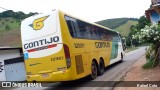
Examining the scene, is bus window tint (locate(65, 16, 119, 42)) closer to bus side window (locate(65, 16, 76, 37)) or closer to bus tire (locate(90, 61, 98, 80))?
bus side window (locate(65, 16, 76, 37))

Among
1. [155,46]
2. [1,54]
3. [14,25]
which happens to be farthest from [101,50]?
[14,25]

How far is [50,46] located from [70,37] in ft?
3.03

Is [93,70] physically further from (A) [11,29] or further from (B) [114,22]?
(B) [114,22]

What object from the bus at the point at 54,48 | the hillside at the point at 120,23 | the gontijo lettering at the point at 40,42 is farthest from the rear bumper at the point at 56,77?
the hillside at the point at 120,23

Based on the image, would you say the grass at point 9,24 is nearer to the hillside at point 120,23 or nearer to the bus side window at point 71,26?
the bus side window at point 71,26

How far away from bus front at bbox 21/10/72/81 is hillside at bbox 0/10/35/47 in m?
28.0

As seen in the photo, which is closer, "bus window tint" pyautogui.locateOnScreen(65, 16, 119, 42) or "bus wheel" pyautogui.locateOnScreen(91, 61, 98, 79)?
"bus window tint" pyautogui.locateOnScreen(65, 16, 119, 42)

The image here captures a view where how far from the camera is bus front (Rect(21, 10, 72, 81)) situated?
11062mm

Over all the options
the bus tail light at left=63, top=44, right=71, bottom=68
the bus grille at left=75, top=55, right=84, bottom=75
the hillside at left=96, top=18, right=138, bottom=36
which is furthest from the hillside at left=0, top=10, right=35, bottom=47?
the hillside at left=96, top=18, right=138, bottom=36

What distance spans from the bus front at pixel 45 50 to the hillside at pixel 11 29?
2796cm

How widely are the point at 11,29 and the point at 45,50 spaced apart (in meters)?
49.8

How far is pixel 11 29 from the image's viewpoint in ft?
194

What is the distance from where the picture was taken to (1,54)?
69.9 feet

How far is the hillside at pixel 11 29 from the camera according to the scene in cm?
4428
